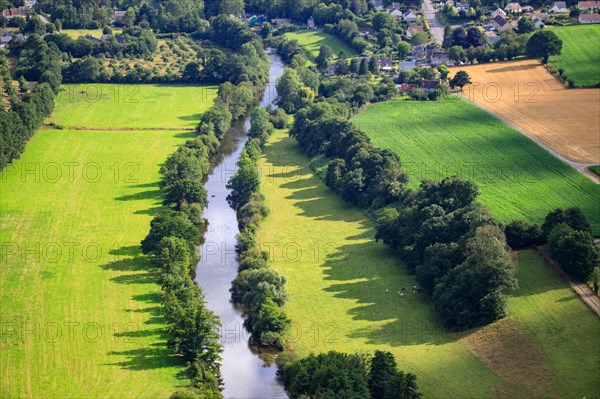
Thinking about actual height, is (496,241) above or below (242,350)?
above

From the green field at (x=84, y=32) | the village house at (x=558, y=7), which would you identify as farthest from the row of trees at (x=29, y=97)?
the village house at (x=558, y=7)

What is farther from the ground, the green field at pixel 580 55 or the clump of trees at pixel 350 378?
the green field at pixel 580 55

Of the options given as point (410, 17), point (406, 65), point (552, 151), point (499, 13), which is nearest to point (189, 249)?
point (552, 151)

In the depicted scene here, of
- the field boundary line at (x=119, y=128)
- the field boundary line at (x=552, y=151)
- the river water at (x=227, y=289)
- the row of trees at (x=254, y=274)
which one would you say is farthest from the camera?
the field boundary line at (x=119, y=128)

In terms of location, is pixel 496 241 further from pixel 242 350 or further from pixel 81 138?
pixel 81 138

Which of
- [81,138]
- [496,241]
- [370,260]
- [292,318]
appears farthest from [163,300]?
[81,138]

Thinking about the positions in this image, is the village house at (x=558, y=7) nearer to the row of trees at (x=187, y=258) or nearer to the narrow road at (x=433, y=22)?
the narrow road at (x=433, y=22)

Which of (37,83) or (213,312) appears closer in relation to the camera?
(213,312)

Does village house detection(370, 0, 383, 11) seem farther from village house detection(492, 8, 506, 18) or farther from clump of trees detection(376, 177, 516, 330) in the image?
clump of trees detection(376, 177, 516, 330)
